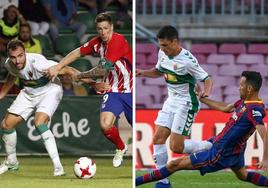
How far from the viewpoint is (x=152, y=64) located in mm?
10711

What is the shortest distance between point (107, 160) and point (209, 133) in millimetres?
855

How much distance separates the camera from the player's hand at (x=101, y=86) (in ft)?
18.9

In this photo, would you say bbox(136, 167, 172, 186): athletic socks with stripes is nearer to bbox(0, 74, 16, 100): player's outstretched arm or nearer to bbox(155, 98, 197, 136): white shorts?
bbox(155, 98, 197, 136): white shorts

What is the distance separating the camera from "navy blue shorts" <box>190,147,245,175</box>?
4746 mm

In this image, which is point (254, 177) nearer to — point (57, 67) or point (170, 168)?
point (170, 168)

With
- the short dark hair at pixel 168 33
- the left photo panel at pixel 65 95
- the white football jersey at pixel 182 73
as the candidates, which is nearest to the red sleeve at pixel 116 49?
the left photo panel at pixel 65 95

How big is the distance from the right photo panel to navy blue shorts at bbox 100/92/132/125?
23cm

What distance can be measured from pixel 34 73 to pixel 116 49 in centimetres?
87

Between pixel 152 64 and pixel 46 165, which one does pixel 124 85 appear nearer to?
pixel 46 165

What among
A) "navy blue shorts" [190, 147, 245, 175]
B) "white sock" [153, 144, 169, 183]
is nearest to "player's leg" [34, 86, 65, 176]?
"white sock" [153, 144, 169, 183]

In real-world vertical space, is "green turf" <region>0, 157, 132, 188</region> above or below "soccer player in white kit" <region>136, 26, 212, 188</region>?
below

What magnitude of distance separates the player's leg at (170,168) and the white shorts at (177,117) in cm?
55

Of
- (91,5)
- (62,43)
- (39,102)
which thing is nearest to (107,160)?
(39,102)

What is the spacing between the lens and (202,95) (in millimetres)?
4777
